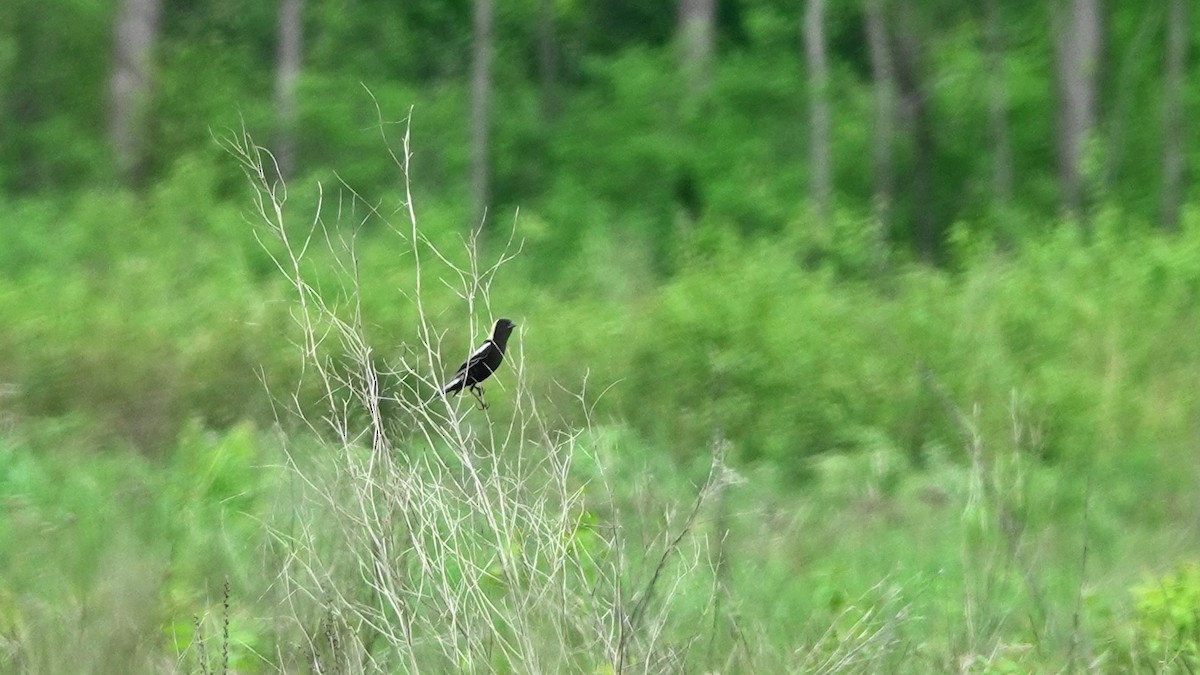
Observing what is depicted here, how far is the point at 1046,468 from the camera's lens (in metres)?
10.4

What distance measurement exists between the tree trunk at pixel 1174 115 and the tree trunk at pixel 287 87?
12134 mm

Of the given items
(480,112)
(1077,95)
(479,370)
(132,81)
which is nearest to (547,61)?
(480,112)

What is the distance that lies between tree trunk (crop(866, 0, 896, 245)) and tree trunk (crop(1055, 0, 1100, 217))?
2766 mm

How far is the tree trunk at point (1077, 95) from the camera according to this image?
2373cm

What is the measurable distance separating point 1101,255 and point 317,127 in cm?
1415

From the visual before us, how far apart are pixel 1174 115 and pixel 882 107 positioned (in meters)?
4.15

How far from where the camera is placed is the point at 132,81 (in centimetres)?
2477

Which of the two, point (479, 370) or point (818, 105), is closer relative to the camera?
point (479, 370)

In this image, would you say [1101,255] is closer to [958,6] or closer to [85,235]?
[85,235]

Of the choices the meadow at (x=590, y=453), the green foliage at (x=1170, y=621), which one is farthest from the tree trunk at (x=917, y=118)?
the green foliage at (x=1170, y=621)

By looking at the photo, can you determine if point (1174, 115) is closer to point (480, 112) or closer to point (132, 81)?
point (480, 112)

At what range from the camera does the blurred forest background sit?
18.9 ft

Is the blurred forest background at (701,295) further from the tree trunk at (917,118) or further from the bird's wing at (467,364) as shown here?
the bird's wing at (467,364)

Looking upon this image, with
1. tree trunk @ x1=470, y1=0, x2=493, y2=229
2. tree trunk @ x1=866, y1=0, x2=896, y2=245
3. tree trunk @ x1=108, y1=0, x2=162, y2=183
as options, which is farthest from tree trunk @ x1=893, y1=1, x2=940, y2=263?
tree trunk @ x1=108, y1=0, x2=162, y2=183
